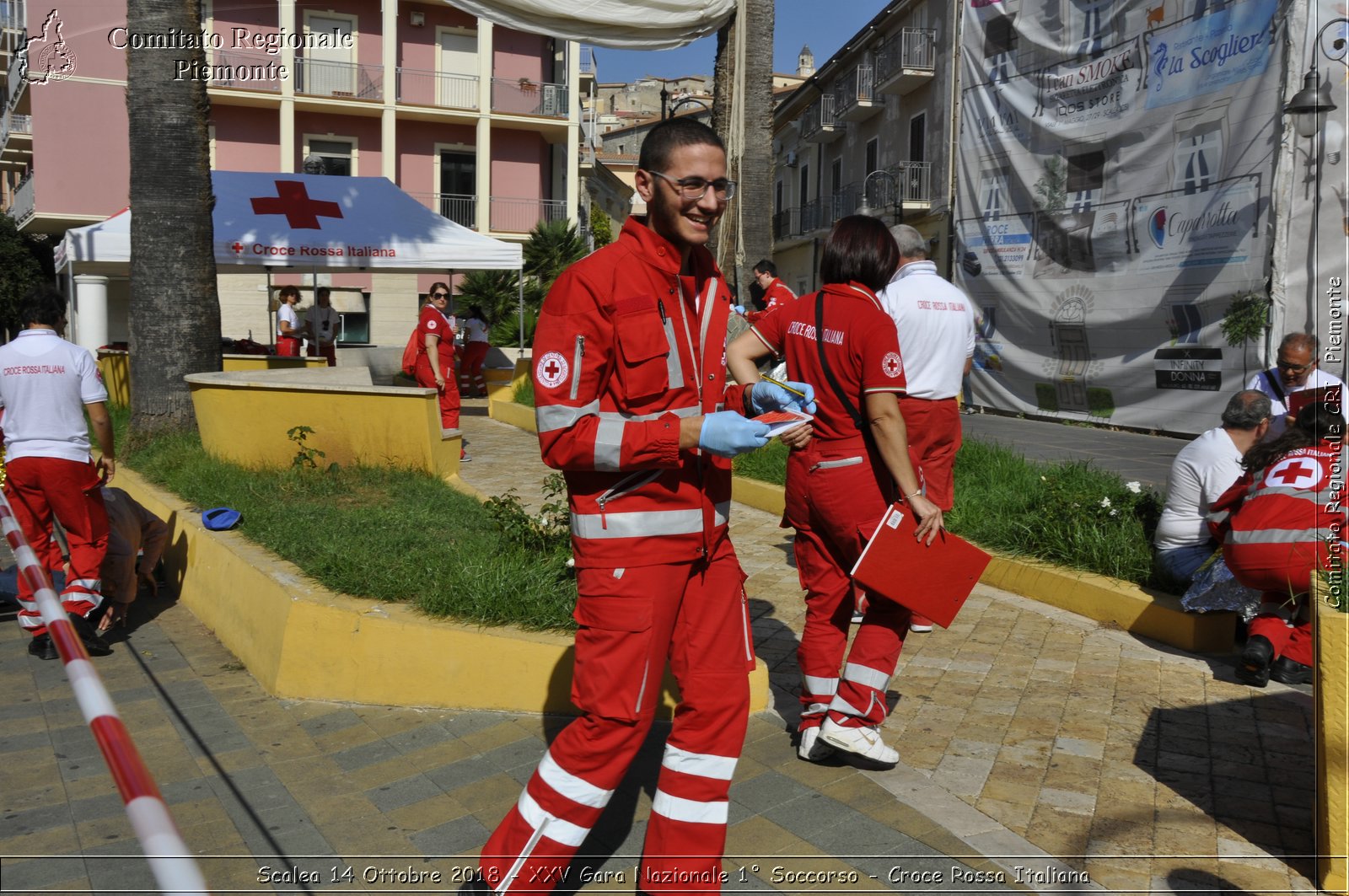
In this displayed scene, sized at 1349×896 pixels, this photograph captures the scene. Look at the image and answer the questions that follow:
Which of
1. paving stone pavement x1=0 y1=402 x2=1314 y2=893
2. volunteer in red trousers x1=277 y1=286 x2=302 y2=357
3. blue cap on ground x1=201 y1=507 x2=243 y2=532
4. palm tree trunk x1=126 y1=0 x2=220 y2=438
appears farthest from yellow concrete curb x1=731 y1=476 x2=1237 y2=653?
volunteer in red trousers x1=277 y1=286 x2=302 y2=357

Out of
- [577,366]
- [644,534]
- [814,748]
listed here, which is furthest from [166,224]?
[644,534]

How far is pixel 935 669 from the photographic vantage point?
5.20 m

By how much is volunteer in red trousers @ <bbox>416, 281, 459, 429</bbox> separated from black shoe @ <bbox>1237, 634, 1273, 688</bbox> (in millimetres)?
7970

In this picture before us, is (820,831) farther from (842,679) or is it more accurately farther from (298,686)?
(298,686)

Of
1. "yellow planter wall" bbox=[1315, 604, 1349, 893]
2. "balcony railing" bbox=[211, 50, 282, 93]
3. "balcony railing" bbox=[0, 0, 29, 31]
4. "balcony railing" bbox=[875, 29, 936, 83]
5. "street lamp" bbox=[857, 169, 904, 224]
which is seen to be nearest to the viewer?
"yellow planter wall" bbox=[1315, 604, 1349, 893]

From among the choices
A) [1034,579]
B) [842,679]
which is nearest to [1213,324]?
[1034,579]

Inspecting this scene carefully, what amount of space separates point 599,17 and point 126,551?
3877 mm

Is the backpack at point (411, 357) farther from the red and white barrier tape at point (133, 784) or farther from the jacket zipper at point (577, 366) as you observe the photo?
the red and white barrier tape at point (133, 784)

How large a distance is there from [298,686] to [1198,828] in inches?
138

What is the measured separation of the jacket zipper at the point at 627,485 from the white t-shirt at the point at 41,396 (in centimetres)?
412

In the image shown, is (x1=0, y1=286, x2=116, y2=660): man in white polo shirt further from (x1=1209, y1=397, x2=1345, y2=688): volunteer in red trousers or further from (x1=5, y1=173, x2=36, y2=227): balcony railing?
(x1=5, y1=173, x2=36, y2=227): balcony railing

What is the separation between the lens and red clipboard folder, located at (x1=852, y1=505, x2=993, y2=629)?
3.85 meters

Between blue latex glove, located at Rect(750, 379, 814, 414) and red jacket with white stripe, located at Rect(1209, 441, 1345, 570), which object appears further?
red jacket with white stripe, located at Rect(1209, 441, 1345, 570)

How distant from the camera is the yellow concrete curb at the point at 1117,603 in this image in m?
5.49
